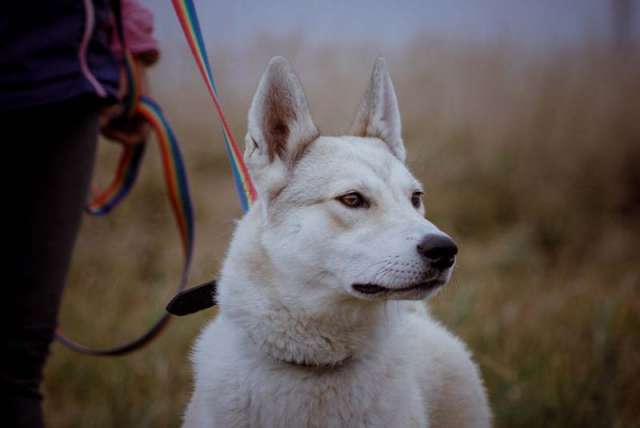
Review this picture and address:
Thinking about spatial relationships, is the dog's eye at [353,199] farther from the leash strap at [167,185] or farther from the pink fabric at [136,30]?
the pink fabric at [136,30]

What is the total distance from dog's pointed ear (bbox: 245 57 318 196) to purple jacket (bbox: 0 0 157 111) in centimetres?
61

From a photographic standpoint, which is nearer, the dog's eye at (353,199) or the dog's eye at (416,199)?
the dog's eye at (353,199)

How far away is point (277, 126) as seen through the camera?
2328 mm

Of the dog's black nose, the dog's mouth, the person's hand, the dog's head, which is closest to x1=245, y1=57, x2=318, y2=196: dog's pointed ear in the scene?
the dog's head

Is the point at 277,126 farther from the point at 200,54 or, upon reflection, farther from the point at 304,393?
the point at 304,393

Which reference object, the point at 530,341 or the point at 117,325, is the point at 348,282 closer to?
the point at 530,341

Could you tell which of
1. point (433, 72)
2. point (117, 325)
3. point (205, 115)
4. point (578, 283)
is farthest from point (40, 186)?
point (433, 72)

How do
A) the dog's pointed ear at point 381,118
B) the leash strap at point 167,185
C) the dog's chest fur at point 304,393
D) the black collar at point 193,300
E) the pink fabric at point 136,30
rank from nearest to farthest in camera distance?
1. the dog's chest fur at point 304,393
2. the black collar at point 193,300
3. the dog's pointed ear at point 381,118
4. the pink fabric at point 136,30
5. the leash strap at point 167,185

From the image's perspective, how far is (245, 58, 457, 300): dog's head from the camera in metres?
1.87

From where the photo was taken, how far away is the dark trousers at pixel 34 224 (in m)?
2.17

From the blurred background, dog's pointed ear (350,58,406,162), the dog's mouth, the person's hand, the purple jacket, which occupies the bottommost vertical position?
the blurred background

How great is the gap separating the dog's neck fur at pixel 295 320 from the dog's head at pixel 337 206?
0.19 ft

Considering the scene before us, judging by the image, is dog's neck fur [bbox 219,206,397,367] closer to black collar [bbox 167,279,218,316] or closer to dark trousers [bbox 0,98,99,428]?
black collar [bbox 167,279,218,316]

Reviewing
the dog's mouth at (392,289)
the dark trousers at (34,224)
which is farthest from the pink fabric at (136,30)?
the dog's mouth at (392,289)
